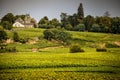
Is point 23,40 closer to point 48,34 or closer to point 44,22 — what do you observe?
point 48,34

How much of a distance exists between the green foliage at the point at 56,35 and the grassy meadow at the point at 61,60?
166 mm

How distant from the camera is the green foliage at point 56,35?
34.5 feet

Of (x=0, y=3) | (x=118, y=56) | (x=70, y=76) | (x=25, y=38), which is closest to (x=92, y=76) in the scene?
(x=70, y=76)

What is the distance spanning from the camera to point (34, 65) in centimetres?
982

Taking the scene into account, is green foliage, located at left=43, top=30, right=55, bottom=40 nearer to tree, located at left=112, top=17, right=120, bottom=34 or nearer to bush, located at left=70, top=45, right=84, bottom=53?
bush, located at left=70, top=45, right=84, bottom=53

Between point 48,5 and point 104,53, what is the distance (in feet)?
9.37

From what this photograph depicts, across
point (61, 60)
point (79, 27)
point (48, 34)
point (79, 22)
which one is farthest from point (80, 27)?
point (61, 60)

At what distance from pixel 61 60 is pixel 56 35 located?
44.7 inches

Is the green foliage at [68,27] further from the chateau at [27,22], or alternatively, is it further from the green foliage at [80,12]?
the chateau at [27,22]

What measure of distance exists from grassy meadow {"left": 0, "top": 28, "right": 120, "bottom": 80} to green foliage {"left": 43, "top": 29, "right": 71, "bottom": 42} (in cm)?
17

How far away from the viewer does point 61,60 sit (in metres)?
10.0

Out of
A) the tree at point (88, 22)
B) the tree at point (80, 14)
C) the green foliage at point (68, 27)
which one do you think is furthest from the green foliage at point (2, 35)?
the tree at point (88, 22)

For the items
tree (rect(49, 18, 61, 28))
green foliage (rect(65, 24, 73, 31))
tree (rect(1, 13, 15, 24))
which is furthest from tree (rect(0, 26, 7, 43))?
green foliage (rect(65, 24, 73, 31))

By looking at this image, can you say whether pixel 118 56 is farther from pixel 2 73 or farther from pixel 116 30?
pixel 2 73
